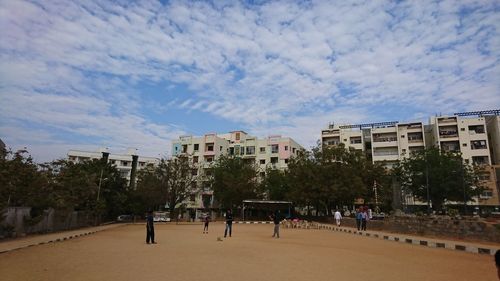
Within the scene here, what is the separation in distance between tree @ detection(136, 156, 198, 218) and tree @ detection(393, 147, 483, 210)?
2934 centimetres

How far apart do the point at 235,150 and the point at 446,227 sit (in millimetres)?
57449

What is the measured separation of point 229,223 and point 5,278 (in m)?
13.6

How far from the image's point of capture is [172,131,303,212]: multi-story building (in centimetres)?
6919

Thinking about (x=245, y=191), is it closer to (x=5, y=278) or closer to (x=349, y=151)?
(x=349, y=151)

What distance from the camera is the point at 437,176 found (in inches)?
1676

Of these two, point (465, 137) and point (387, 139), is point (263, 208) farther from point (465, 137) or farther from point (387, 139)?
point (465, 137)

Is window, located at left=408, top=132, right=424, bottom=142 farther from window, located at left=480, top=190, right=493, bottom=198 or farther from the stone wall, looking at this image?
the stone wall

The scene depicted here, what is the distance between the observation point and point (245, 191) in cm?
5316

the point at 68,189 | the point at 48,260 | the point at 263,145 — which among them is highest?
the point at 263,145

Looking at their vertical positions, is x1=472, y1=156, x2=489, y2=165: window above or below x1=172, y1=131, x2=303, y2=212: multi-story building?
below

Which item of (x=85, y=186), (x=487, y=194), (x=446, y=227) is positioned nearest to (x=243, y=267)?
(x=446, y=227)

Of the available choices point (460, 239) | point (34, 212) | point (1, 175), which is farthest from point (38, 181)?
point (460, 239)

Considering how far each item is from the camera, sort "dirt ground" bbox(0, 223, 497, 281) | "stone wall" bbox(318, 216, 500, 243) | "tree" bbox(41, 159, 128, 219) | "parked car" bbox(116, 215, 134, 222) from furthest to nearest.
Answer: "parked car" bbox(116, 215, 134, 222)
"tree" bbox(41, 159, 128, 219)
"stone wall" bbox(318, 216, 500, 243)
"dirt ground" bbox(0, 223, 497, 281)

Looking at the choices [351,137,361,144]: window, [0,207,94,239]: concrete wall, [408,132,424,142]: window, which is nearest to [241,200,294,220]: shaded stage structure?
[0,207,94,239]: concrete wall
